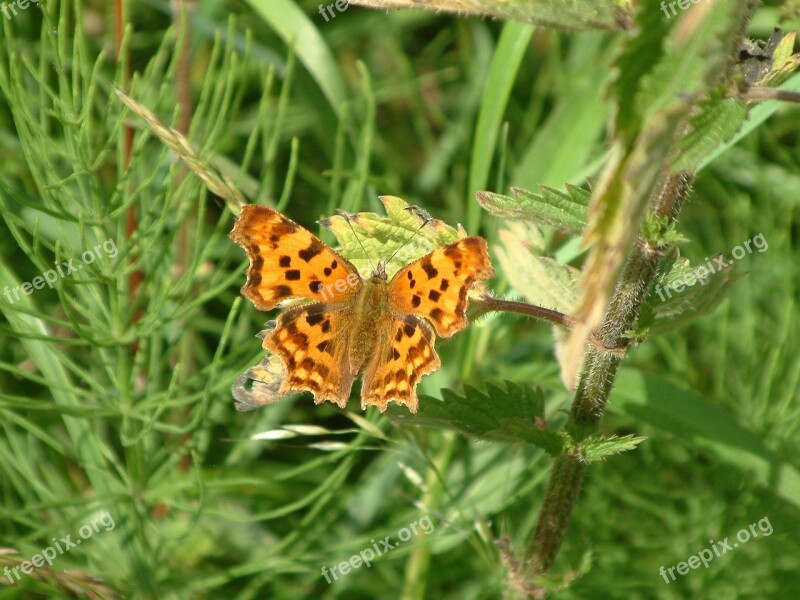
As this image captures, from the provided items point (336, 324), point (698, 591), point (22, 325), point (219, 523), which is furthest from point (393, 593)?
point (22, 325)

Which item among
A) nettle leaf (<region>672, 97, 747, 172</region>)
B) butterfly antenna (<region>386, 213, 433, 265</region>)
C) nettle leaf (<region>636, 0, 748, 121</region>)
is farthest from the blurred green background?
nettle leaf (<region>636, 0, 748, 121</region>)

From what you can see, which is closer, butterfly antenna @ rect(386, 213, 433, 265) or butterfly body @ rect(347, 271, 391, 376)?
butterfly antenna @ rect(386, 213, 433, 265)

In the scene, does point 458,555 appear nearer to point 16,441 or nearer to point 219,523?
point 219,523
